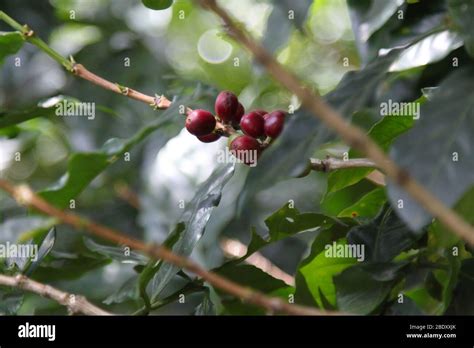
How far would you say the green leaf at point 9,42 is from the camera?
89 cm

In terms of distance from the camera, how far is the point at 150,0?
79cm

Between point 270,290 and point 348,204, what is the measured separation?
8.3 inches

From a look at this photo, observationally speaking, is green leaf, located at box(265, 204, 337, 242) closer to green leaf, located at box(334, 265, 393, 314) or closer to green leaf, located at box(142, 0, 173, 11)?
green leaf, located at box(334, 265, 393, 314)

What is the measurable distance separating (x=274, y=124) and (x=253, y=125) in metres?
0.03

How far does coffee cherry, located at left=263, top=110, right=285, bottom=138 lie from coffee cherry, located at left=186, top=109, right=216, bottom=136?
0.22ft

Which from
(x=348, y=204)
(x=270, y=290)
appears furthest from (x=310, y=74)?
(x=270, y=290)

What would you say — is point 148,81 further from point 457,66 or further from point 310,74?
point 457,66

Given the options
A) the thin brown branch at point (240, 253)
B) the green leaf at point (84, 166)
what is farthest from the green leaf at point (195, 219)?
the thin brown branch at point (240, 253)

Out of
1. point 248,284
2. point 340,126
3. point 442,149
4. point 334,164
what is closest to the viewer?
point 340,126

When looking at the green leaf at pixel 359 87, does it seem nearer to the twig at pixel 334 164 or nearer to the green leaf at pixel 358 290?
the twig at pixel 334 164

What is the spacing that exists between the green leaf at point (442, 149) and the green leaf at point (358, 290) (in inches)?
9.7

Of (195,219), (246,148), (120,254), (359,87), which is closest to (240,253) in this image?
(120,254)

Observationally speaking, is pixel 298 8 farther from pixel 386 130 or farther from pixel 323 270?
pixel 323 270

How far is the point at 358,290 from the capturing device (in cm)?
78
